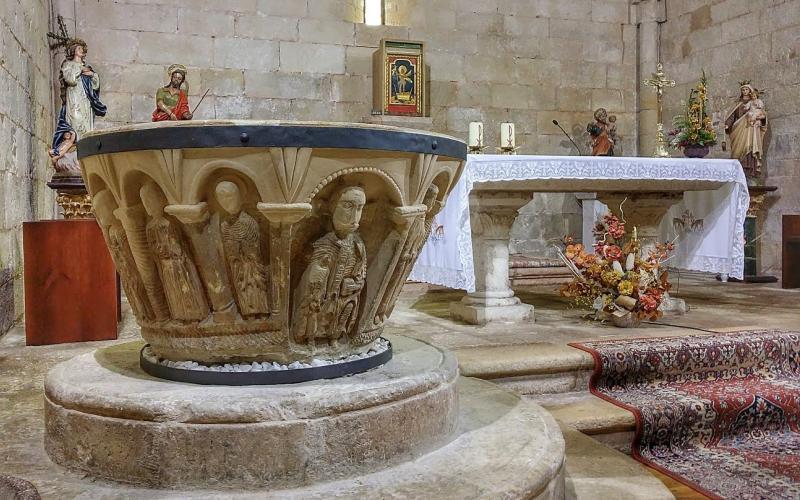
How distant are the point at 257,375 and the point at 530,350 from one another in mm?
1729

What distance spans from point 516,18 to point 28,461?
7372 mm

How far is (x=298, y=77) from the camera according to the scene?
7.28 metres

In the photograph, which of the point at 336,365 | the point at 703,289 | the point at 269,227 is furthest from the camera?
the point at 703,289

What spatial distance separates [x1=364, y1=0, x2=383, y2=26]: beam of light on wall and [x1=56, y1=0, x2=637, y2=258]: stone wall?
0.11m

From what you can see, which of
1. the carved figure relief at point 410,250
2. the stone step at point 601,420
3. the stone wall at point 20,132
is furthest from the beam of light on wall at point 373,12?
the carved figure relief at point 410,250

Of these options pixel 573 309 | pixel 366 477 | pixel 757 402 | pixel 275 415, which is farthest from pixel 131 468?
pixel 573 309

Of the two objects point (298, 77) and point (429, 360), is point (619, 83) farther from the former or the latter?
point (429, 360)

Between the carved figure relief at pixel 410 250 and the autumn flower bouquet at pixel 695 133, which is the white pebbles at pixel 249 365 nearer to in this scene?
the carved figure relief at pixel 410 250

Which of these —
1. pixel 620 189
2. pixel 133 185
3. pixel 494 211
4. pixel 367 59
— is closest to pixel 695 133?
pixel 620 189

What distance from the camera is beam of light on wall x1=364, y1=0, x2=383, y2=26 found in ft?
25.6

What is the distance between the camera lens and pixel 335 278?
75.9 inches

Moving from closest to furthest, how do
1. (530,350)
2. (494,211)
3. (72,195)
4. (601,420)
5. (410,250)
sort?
(410,250), (601,420), (530,350), (494,211), (72,195)

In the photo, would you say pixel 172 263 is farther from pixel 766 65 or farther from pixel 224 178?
pixel 766 65

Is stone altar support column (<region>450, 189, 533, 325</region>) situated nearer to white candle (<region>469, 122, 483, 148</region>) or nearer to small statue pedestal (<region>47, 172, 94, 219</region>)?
white candle (<region>469, 122, 483, 148</region>)
